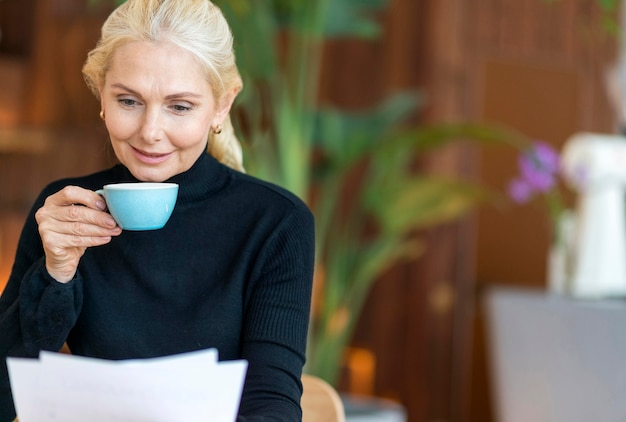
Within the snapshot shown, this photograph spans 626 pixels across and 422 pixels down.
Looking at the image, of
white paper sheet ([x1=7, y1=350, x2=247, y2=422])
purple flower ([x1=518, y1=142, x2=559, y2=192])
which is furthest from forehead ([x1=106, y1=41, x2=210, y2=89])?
purple flower ([x1=518, y1=142, x2=559, y2=192])

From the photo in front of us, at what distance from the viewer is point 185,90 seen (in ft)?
3.94

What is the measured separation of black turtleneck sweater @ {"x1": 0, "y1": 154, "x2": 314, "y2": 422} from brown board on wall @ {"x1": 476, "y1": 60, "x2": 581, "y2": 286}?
11.4ft

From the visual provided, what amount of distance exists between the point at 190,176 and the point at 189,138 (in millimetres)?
97

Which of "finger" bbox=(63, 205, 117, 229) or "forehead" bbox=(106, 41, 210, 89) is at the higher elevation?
"forehead" bbox=(106, 41, 210, 89)

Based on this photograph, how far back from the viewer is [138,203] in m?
1.13

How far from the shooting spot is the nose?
46.8 inches

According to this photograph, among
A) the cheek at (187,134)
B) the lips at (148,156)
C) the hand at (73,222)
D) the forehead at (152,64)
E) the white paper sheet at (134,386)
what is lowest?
the white paper sheet at (134,386)

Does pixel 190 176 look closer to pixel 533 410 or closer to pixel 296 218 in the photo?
→ pixel 296 218

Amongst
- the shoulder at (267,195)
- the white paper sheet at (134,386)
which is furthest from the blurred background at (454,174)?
the white paper sheet at (134,386)

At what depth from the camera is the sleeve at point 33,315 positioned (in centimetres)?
120

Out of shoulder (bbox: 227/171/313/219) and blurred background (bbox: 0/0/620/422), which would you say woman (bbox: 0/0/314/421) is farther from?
blurred background (bbox: 0/0/620/422)

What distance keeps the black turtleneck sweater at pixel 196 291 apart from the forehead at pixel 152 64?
16cm

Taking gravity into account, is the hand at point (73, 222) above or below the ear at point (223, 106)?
below

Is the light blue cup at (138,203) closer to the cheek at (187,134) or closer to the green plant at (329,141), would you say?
the cheek at (187,134)
